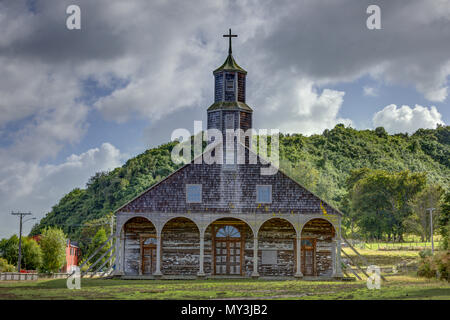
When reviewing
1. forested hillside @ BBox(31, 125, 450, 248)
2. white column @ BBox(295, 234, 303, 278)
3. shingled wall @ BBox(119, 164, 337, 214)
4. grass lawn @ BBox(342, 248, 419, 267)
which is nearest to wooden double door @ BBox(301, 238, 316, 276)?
white column @ BBox(295, 234, 303, 278)

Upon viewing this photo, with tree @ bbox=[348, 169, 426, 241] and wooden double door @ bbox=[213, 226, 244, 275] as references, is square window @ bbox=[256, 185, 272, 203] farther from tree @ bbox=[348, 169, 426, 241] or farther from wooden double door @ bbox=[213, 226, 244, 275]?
tree @ bbox=[348, 169, 426, 241]

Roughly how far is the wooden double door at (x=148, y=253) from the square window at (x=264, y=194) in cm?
702

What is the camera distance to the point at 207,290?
28094 mm

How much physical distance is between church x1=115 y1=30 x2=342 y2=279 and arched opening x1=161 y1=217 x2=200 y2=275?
0.06 meters

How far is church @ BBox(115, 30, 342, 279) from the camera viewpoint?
37.6 meters

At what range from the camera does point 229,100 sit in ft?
138

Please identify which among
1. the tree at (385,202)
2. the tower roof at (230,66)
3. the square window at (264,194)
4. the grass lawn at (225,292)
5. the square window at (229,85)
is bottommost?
the grass lawn at (225,292)

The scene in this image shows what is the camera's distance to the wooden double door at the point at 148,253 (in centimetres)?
3900

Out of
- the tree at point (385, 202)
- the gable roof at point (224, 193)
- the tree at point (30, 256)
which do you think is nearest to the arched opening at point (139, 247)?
the gable roof at point (224, 193)

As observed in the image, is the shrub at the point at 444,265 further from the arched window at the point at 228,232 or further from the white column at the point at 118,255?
the white column at the point at 118,255

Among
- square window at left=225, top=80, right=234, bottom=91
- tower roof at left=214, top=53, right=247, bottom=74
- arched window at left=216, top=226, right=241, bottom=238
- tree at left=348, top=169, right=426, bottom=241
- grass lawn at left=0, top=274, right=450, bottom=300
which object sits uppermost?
tower roof at left=214, top=53, right=247, bottom=74

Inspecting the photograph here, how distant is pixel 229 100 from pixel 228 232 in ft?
29.2
